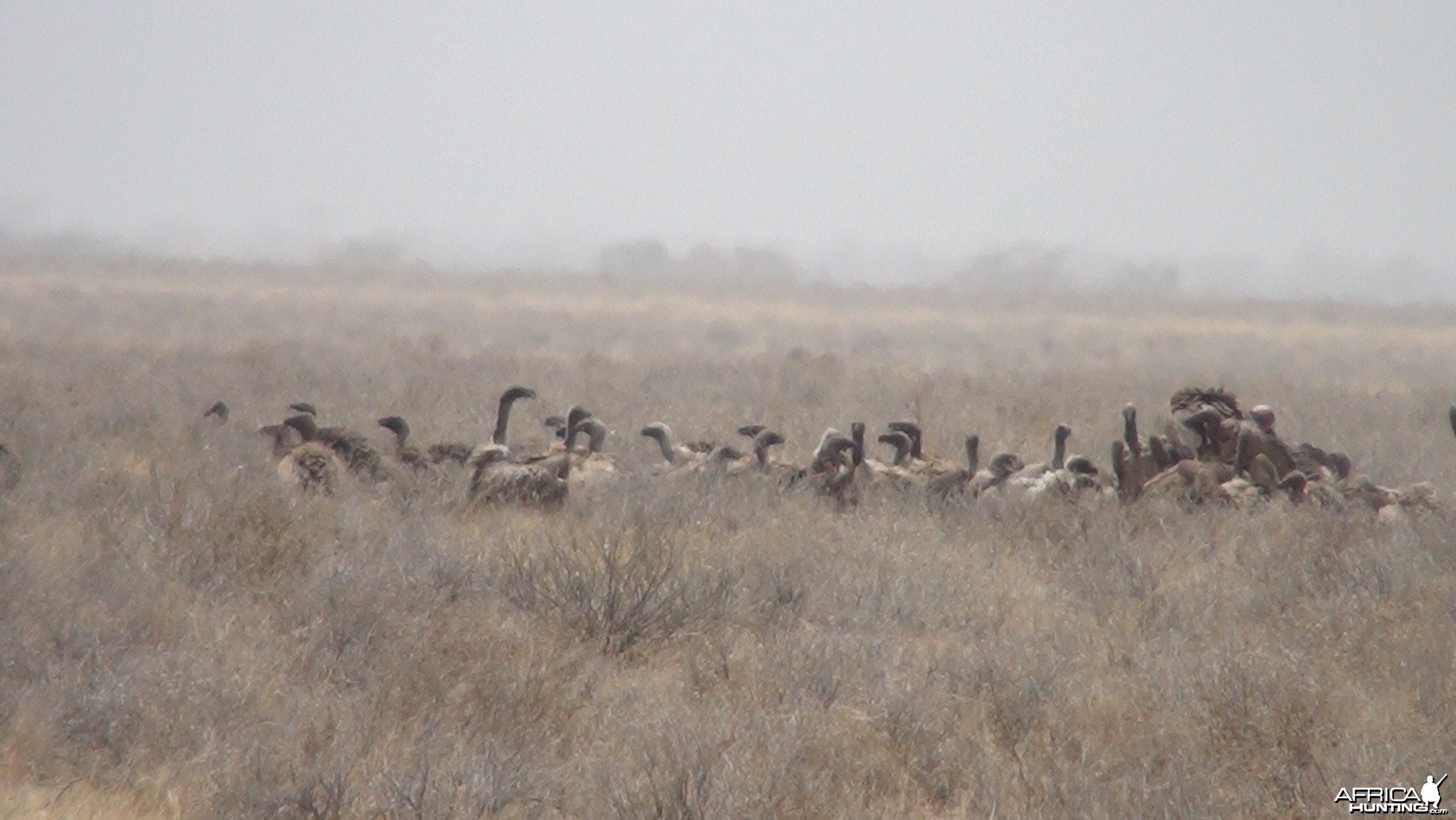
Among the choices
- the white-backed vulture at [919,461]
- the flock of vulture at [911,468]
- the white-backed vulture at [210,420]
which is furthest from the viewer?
the white-backed vulture at [210,420]

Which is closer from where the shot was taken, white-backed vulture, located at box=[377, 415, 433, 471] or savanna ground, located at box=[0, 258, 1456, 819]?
savanna ground, located at box=[0, 258, 1456, 819]

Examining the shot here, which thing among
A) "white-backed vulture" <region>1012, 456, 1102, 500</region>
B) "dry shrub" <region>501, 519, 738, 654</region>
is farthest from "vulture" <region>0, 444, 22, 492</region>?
"white-backed vulture" <region>1012, 456, 1102, 500</region>

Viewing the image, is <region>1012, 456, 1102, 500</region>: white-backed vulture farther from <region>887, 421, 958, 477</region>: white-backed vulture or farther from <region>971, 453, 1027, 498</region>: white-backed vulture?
<region>887, 421, 958, 477</region>: white-backed vulture

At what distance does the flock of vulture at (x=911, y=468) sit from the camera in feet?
29.8

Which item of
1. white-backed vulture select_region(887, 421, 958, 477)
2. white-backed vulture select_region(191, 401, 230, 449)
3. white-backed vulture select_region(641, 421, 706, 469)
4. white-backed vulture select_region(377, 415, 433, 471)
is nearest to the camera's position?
white-backed vulture select_region(377, 415, 433, 471)

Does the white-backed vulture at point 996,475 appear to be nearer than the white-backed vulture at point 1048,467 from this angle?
Yes

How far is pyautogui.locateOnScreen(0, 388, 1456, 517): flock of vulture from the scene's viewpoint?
9070 mm

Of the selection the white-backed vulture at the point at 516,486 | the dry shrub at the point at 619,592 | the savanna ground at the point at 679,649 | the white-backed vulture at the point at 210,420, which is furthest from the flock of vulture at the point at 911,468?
the dry shrub at the point at 619,592

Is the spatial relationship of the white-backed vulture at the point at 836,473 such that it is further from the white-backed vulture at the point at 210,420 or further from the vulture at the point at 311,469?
the white-backed vulture at the point at 210,420

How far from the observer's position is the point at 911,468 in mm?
10820

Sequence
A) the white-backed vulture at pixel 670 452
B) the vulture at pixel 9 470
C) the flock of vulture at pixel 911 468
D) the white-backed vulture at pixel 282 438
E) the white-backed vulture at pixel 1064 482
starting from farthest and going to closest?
the white-backed vulture at pixel 670 452 < the white-backed vulture at pixel 282 438 < the white-backed vulture at pixel 1064 482 < the flock of vulture at pixel 911 468 < the vulture at pixel 9 470

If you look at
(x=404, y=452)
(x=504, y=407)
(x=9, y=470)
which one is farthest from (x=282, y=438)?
(x=9, y=470)

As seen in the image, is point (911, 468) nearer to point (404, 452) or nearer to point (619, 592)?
point (404, 452)

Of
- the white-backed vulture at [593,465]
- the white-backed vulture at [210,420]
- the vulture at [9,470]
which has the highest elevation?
the vulture at [9,470]
